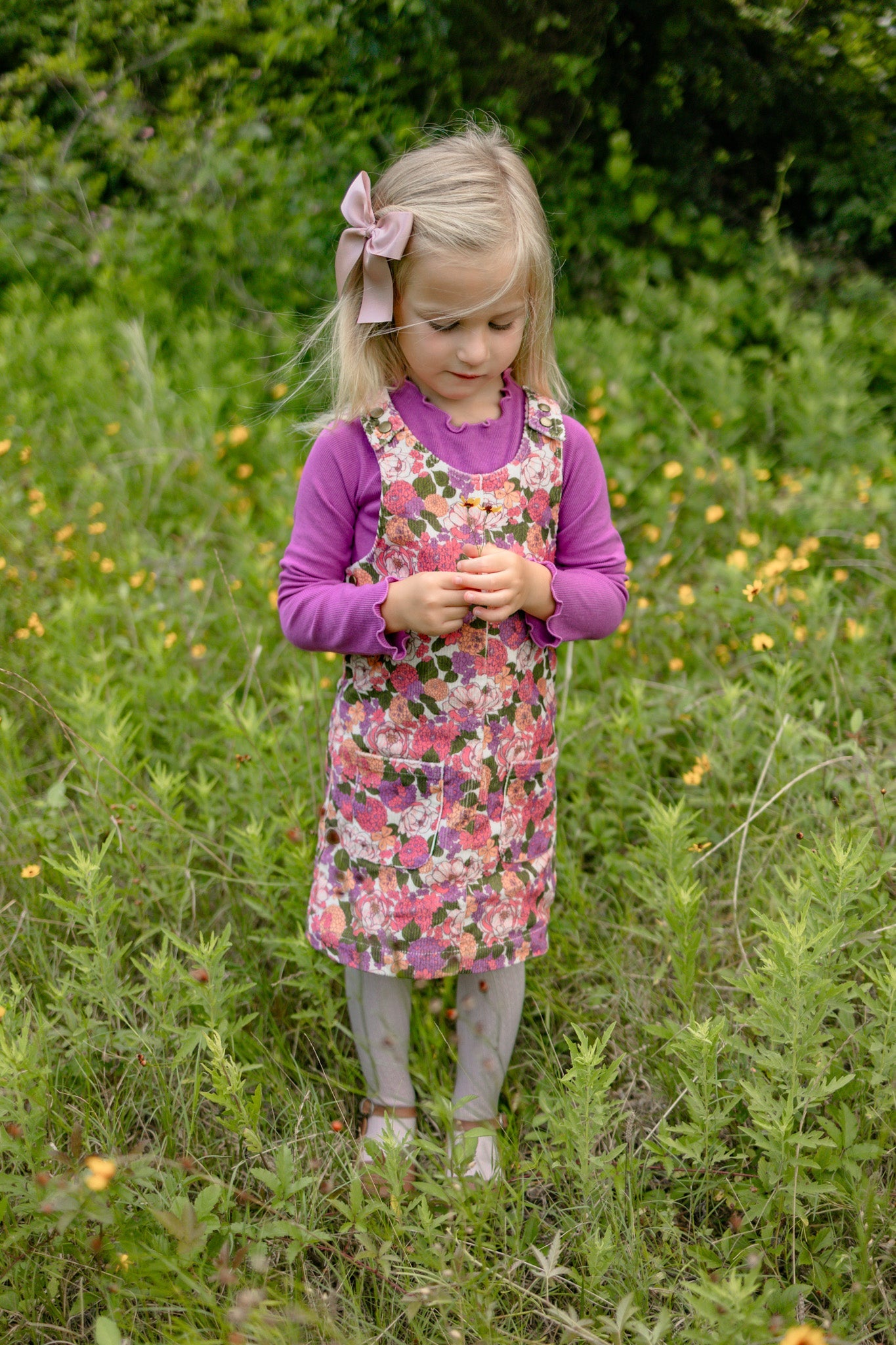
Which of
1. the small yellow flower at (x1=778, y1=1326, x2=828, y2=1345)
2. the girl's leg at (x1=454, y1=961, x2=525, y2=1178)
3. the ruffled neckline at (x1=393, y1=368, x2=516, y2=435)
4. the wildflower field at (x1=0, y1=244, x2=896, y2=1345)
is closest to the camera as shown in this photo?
the small yellow flower at (x1=778, y1=1326, x2=828, y2=1345)

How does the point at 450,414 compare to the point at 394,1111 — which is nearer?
the point at 450,414

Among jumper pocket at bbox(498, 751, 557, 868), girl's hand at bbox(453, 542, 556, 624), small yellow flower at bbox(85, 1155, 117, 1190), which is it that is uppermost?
girl's hand at bbox(453, 542, 556, 624)

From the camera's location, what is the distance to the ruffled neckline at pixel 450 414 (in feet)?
5.27

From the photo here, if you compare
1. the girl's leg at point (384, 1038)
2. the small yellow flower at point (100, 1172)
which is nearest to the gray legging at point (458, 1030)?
the girl's leg at point (384, 1038)

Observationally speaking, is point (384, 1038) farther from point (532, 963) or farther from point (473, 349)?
point (473, 349)

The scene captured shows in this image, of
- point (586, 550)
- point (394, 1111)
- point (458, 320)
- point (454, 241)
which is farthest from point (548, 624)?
point (394, 1111)

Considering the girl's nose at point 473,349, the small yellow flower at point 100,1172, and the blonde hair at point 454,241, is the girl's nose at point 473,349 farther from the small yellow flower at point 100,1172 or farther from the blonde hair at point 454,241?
the small yellow flower at point 100,1172

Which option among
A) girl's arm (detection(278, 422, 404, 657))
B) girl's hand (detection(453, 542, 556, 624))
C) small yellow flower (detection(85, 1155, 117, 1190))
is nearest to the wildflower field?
small yellow flower (detection(85, 1155, 117, 1190))

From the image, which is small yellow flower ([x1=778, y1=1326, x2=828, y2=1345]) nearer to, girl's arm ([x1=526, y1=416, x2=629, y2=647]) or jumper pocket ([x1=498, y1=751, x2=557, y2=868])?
jumper pocket ([x1=498, y1=751, x2=557, y2=868])

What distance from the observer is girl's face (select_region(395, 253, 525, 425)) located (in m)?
1.48

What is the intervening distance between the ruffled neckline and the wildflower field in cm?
49

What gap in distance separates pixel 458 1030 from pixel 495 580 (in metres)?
0.84

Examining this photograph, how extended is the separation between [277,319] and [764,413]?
222 cm

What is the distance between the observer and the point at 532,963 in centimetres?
200
